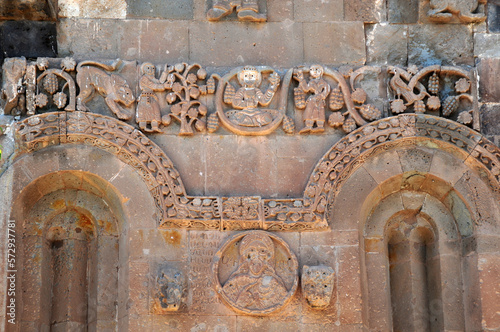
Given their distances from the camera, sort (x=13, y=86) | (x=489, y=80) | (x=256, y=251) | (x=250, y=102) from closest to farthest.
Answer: (x=256, y=251), (x=13, y=86), (x=250, y=102), (x=489, y=80)

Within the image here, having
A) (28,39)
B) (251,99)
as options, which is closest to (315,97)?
(251,99)

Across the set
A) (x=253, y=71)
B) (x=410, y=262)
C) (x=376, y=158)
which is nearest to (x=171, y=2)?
(x=253, y=71)

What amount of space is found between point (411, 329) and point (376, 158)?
2.46m

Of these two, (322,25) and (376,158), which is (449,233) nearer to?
(376,158)

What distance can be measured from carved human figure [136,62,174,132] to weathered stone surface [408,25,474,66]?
3643 millimetres

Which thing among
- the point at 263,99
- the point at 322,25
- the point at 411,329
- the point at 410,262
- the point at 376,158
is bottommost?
the point at 411,329

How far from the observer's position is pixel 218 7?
13672 mm

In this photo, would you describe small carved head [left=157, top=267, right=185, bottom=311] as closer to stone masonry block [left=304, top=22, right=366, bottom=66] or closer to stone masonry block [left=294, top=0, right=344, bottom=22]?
stone masonry block [left=304, top=22, right=366, bottom=66]

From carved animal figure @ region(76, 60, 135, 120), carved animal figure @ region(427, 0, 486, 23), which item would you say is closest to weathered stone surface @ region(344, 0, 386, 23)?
carved animal figure @ region(427, 0, 486, 23)

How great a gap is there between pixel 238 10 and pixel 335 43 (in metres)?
1.49

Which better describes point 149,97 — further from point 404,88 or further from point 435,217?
point 435,217

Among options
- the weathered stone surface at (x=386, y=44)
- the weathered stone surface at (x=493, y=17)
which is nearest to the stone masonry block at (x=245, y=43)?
the weathered stone surface at (x=386, y=44)

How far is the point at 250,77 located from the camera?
44.1 feet

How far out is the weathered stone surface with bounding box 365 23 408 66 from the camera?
13922mm
